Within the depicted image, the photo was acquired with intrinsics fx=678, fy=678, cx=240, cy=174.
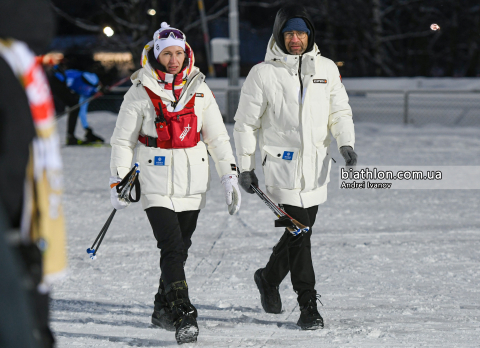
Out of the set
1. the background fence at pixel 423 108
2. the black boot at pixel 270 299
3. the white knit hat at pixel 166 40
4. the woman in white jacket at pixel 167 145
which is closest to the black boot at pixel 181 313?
the woman in white jacket at pixel 167 145

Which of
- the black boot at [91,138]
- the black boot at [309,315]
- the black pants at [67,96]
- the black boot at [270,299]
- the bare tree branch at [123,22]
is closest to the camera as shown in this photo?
the black boot at [309,315]

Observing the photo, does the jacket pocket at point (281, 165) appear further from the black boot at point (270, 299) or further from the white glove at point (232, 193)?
the black boot at point (270, 299)

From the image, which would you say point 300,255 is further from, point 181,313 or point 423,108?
point 423,108

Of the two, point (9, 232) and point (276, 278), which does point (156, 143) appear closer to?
point (276, 278)

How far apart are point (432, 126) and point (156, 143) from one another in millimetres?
11581

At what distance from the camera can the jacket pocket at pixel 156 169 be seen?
3.74 meters

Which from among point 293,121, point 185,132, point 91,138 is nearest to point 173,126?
point 185,132

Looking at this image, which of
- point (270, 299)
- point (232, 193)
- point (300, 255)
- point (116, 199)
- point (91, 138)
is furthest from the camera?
point (91, 138)

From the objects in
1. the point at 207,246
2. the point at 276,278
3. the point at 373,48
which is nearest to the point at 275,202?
the point at 276,278

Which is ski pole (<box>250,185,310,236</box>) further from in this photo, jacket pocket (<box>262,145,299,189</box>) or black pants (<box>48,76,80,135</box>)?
black pants (<box>48,76,80,135</box>)

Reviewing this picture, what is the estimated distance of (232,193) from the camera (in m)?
3.84

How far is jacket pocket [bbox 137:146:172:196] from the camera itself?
12.3ft

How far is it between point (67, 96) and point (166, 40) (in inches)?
339

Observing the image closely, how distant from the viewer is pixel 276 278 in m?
4.15
